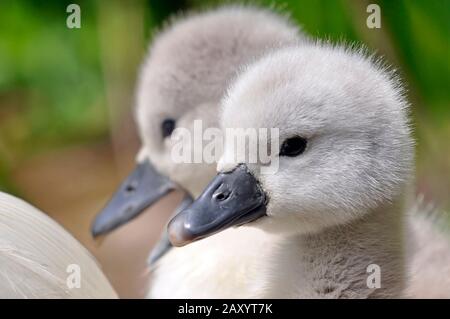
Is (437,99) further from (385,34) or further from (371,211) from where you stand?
(371,211)

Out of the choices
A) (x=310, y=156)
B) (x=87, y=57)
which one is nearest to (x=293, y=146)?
(x=310, y=156)

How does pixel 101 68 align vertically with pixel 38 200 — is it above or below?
above

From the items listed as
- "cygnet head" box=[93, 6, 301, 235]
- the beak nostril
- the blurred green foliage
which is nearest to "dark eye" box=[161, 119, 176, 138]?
"cygnet head" box=[93, 6, 301, 235]

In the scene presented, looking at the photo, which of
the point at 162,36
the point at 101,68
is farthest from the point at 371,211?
the point at 101,68

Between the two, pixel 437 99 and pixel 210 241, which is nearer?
pixel 210 241

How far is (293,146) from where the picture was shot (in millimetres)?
1135

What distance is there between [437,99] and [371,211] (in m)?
0.66

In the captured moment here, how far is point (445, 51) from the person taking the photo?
171 cm

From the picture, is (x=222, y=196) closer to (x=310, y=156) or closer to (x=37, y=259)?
(x=310, y=156)

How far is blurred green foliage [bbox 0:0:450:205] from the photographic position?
1.66 m

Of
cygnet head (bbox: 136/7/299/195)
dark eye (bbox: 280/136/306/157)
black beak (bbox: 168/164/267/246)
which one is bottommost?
black beak (bbox: 168/164/267/246)

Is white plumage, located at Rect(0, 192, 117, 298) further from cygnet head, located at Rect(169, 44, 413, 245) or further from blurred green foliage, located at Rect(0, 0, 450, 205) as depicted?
blurred green foliage, located at Rect(0, 0, 450, 205)

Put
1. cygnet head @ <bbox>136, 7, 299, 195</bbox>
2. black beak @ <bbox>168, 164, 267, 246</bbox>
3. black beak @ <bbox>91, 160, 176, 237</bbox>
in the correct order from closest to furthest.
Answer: black beak @ <bbox>168, 164, 267, 246</bbox>, cygnet head @ <bbox>136, 7, 299, 195</bbox>, black beak @ <bbox>91, 160, 176, 237</bbox>
